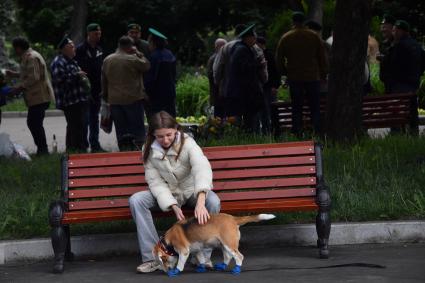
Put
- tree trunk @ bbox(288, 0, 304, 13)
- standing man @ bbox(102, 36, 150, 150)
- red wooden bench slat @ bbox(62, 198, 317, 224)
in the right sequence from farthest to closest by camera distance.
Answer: tree trunk @ bbox(288, 0, 304, 13) → standing man @ bbox(102, 36, 150, 150) → red wooden bench slat @ bbox(62, 198, 317, 224)

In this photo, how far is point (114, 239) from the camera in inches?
368

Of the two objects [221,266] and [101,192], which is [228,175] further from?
[221,266]

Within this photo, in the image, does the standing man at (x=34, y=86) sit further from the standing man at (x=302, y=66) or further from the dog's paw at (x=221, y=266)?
the dog's paw at (x=221, y=266)

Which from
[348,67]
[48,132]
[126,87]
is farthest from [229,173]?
[48,132]

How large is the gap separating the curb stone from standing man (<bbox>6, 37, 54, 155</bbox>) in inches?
250

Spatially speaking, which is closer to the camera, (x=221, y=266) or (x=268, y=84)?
(x=221, y=266)

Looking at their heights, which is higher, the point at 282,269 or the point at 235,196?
the point at 235,196

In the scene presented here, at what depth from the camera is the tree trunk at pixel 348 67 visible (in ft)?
A: 44.9

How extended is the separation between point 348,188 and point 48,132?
13530 mm

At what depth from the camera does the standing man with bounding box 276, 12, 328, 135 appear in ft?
49.8

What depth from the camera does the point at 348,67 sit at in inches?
542

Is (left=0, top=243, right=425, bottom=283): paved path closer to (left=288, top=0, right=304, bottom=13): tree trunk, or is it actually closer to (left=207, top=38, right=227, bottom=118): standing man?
(left=207, top=38, right=227, bottom=118): standing man

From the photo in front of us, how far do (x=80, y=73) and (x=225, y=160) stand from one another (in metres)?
6.26

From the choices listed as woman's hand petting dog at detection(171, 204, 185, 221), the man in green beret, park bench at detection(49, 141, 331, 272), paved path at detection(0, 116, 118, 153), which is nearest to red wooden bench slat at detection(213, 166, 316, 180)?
park bench at detection(49, 141, 331, 272)
